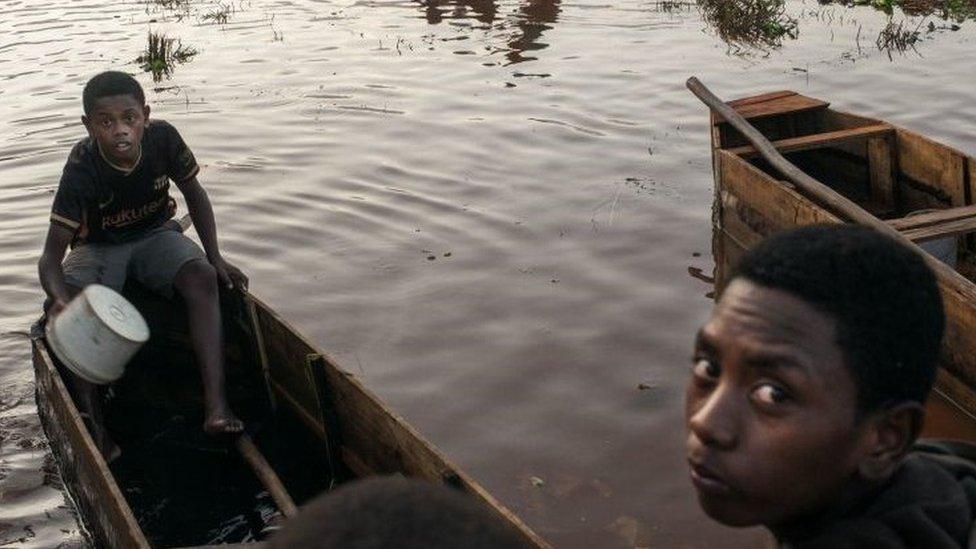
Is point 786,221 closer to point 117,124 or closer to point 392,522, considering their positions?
point 117,124

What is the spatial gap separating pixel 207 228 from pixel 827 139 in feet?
13.2

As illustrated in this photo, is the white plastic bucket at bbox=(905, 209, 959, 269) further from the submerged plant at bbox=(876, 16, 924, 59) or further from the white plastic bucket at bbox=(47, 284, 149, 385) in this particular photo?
the submerged plant at bbox=(876, 16, 924, 59)

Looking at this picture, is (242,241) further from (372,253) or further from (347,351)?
(347,351)

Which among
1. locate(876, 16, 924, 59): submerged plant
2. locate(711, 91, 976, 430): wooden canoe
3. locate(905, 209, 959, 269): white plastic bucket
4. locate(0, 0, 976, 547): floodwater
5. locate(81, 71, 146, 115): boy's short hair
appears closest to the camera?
locate(81, 71, 146, 115): boy's short hair

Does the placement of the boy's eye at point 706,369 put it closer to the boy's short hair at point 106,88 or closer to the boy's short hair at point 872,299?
the boy's short hair at point 872,299

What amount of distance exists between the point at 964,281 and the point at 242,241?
17.3 ft

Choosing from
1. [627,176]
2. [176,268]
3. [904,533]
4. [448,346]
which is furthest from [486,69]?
[904,533]

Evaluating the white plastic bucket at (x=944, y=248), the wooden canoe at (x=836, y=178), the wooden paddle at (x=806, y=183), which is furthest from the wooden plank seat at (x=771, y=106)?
the white plastic bucket at (x=944, y=248)

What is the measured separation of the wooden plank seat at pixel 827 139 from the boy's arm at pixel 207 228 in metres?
3.48

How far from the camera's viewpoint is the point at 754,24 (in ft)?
45.1

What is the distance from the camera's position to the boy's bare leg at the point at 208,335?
505 centimetres

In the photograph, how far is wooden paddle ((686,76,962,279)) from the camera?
5156 mm

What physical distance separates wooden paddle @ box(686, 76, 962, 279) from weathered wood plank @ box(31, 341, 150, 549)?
325cm

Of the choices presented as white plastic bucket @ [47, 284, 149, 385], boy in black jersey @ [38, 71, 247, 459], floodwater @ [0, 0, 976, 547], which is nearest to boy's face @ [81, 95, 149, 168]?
boy in black jersey @ [38, 71, 247, 459]
